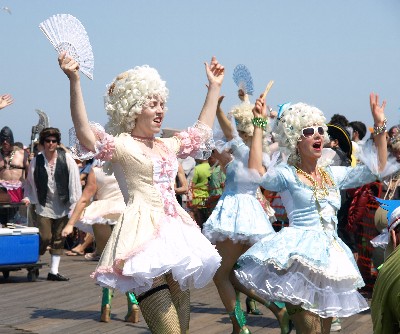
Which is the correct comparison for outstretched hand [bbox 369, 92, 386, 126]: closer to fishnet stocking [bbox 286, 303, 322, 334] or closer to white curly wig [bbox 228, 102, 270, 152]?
fishnet stocking [bbox 286, 303, 322, 334]

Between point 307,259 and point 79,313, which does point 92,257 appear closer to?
point 79,313

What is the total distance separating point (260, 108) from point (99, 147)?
4.97 ft

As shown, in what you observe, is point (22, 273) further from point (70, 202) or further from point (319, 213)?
point (319, 213)

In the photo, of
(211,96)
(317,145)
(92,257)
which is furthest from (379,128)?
(92,257)

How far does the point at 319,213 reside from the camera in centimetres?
688

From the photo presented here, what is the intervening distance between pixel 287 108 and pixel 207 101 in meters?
0.78

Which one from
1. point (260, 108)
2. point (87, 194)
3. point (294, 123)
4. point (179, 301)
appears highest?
point (260, 108)

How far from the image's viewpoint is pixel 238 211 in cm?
916

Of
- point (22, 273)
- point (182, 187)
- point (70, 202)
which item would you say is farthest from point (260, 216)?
point (22, 273)

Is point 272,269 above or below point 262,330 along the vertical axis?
above

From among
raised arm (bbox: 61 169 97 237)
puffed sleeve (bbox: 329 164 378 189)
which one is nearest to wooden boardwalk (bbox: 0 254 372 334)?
raised arm (bbox: 61 169 97 237)

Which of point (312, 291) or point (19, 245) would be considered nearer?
point (312, 291)

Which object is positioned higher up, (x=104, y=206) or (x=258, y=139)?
(x=258, y=139)

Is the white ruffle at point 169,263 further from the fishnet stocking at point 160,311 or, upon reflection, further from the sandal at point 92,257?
the sandal at point 92,257
